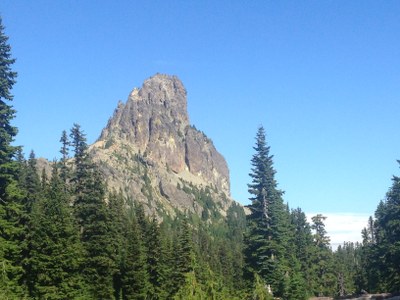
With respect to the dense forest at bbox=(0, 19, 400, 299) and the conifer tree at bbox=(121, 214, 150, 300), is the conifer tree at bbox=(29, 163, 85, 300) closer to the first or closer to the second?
the dense forest at bbox=(0, 19, 400, 299)

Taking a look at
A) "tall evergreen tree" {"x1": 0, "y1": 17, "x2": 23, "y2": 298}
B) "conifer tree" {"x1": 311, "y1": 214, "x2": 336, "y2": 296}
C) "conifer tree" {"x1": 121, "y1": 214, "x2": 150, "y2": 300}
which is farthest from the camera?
"conifer tree" {"x1": 311, "y1": 214, "x2": 336, "y2": 296}

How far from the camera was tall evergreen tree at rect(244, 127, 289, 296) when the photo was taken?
39.7 m

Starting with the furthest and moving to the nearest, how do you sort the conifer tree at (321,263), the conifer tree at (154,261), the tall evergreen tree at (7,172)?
the conifer tree at (321,263) → the conifer tree at (154,261) → the tall evergreen tree at (7,172)

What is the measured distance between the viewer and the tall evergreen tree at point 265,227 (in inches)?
1564

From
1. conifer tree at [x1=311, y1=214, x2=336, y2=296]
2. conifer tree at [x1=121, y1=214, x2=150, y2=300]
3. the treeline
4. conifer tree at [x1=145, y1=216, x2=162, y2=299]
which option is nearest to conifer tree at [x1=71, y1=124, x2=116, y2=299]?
the treeline

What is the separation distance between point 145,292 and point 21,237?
15177 mm

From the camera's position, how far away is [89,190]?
38.8m

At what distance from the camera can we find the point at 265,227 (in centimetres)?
4103

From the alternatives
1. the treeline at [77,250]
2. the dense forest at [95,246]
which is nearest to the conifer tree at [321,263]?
the dense forest at [95,246]

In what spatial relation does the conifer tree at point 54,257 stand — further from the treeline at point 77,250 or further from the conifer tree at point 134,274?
the conifer tree at point 134,274

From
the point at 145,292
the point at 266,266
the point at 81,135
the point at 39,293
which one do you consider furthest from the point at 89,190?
the point at 266,266

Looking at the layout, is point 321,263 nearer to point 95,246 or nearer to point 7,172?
point 95,246

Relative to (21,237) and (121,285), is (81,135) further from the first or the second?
(121,285)

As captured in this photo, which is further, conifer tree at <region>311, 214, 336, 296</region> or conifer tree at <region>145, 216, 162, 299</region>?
conifer tree at <region>311, 214, 336, 296</region>
